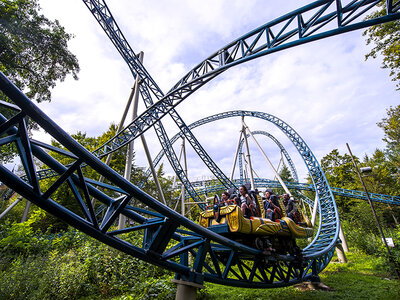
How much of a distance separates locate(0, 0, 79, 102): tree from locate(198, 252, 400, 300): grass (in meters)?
10.3

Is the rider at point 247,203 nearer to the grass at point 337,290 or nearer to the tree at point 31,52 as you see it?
the grass at point 337,290

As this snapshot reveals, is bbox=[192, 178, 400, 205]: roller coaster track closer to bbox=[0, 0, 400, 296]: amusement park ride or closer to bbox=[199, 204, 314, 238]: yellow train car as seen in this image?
bbox=[0, 0, 400, 296]: amusement park ride

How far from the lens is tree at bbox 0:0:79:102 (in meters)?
8.05

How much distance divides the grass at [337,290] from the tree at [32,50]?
10.3 metres

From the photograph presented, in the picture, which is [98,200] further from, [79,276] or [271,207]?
[271,207]

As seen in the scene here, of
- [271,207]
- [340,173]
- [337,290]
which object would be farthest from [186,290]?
[340,173]

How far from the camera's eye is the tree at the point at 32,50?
8047mm

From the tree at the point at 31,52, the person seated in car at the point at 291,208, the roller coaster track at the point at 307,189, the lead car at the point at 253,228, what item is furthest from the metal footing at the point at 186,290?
the roller coaster track at the point at 307,189

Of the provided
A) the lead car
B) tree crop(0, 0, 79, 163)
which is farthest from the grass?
tree crop(0, 0, 79, 163)

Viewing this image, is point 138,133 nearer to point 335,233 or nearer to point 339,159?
point 335,233

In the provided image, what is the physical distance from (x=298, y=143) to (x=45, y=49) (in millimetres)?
12162

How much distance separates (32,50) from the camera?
8859 millimetres

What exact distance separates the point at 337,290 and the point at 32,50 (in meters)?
13.3

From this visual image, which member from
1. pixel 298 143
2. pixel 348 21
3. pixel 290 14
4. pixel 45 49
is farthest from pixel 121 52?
pixel 298 143
